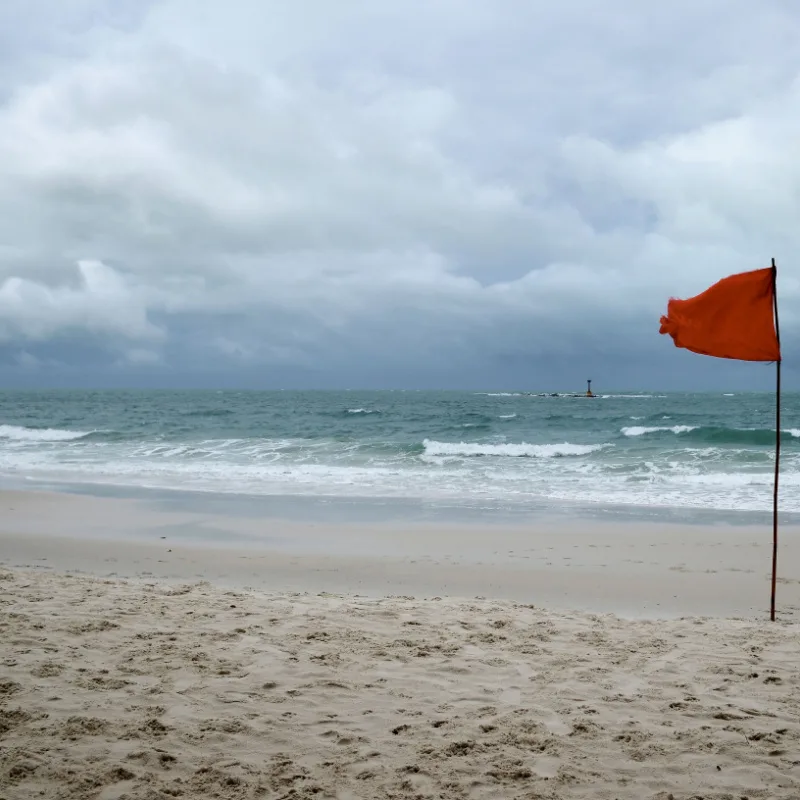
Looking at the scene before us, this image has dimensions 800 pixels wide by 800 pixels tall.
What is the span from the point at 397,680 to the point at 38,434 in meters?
37.0

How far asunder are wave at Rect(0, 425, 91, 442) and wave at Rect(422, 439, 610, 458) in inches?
692

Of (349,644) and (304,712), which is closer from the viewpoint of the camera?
(304,712)

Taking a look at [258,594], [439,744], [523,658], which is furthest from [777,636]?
[258,594]

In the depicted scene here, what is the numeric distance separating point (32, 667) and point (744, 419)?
4998 cm

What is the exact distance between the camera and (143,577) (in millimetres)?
7965

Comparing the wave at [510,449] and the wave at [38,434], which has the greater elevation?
the wave at [510,449]

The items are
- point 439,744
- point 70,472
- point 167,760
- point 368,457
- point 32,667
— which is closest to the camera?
point 167,760

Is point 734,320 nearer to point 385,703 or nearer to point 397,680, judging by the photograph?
point 397,680

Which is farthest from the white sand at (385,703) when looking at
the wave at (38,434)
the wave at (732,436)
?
the wave at (38,434)

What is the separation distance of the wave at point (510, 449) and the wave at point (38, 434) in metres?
17.6

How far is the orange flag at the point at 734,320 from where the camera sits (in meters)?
5.88

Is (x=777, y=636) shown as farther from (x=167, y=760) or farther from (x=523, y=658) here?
(x=167, y=760)

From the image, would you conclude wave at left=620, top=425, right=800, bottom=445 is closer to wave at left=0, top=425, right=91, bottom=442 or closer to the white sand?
the white sand

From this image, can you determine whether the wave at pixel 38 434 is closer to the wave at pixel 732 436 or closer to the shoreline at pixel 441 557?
the shoreline at pixel 441 557
